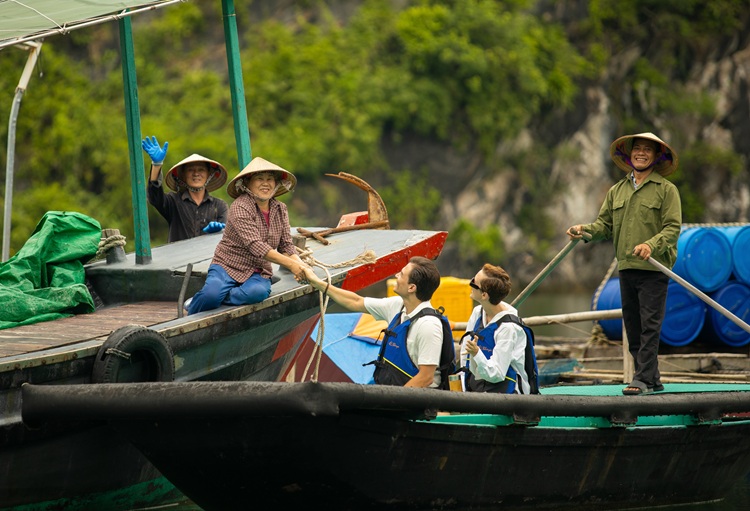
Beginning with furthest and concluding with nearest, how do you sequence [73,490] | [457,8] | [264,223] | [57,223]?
[457,8] < [57,223] < [264,223] < [73,490]

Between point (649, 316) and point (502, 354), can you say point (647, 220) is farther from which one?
point (502, 354)

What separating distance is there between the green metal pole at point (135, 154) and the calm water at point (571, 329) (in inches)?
61.0

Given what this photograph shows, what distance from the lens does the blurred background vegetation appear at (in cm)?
2348

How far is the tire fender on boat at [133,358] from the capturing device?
4.78 m

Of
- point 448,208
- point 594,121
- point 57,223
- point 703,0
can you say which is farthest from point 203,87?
point 57,223

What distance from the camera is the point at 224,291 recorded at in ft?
18.1

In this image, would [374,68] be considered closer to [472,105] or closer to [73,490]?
[472,105]

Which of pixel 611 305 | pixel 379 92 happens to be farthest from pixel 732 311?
pixel 379 92

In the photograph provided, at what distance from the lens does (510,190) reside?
1058 inches

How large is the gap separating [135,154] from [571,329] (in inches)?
326

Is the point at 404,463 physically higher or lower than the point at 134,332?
lower

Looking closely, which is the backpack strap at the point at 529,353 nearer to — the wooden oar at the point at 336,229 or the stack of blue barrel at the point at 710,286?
the wooden oar at the point at 336,229

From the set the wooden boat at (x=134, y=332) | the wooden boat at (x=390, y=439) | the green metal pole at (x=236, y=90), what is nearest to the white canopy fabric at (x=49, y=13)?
the wooden boat at (x=134, y=332)

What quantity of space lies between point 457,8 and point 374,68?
2.62 m
